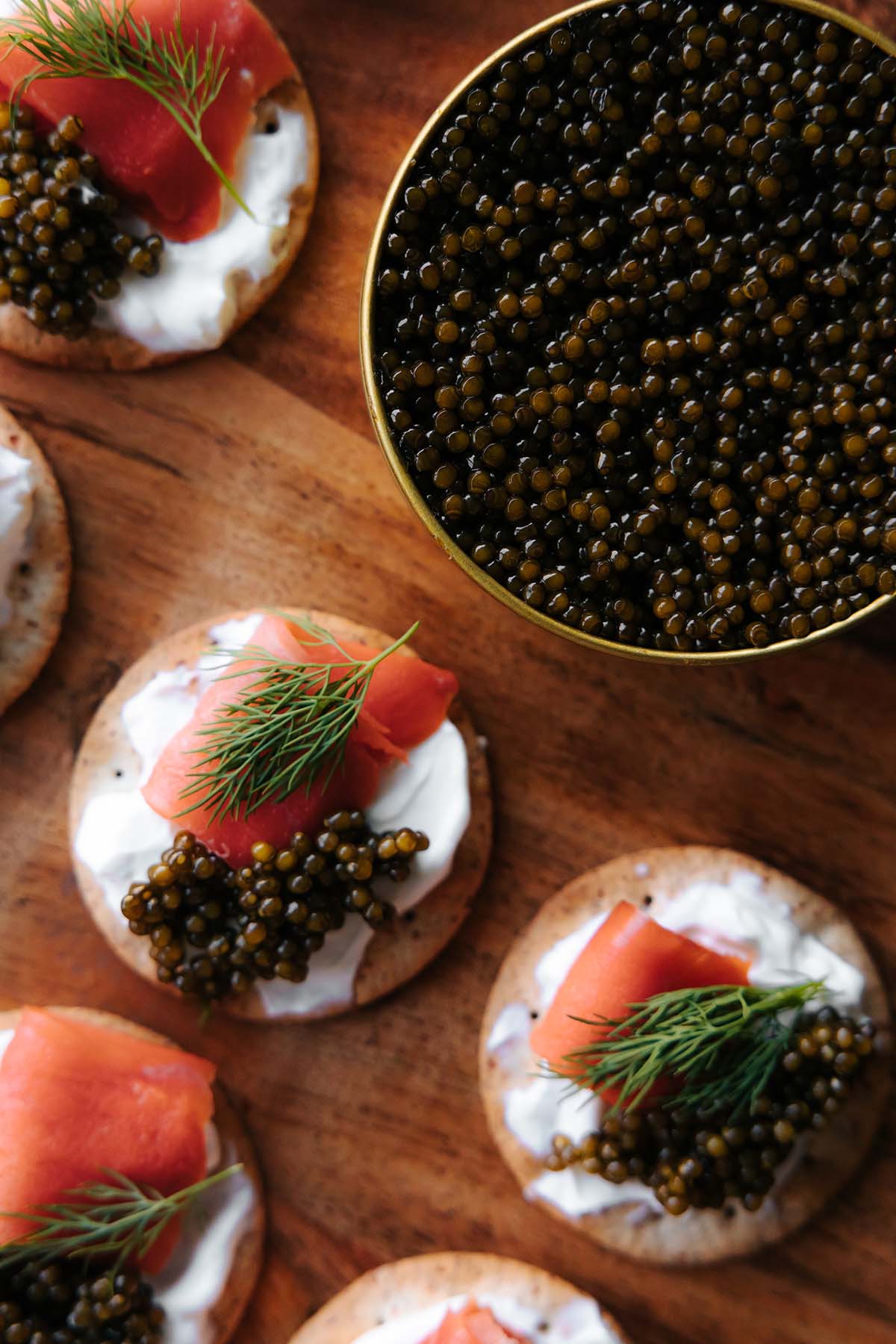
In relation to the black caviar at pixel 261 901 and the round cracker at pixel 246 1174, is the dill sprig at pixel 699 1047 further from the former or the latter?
the round cracker at pixel 246 1174

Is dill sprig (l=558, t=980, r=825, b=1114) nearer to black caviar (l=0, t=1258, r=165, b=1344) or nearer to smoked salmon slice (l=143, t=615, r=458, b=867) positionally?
smoked salmon slice (l=143, t=615, r=458, b=867)

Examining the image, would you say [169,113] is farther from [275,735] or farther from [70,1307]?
[70,1307]

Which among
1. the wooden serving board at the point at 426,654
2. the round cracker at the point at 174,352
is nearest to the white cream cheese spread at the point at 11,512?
the wooden serving board at the point at 426,654

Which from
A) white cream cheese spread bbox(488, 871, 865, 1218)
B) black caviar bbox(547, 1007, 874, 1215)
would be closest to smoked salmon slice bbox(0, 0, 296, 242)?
white cream cheese spread bbox(488, 871, 865, 1218)

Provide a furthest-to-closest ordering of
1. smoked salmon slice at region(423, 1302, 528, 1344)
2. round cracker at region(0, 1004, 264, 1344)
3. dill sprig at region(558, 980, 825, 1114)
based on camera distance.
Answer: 1. round cracker at region(0, 1004, 264, 1344)
2. smoked salmon slice at region(423, 1302, 528, 1344)
3. dill sprig at region(558, 980, 825, 1114)

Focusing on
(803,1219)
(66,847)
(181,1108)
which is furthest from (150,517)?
(803,1219)

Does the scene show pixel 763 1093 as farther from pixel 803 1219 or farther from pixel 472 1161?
pixel 472 1161
